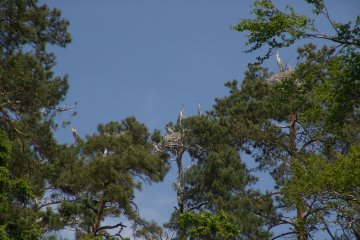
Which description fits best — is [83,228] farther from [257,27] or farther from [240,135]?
[257,27]

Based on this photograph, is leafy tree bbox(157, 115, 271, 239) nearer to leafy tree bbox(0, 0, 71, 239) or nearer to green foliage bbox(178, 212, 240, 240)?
green foliage bbox(178, 212, 240, 240)

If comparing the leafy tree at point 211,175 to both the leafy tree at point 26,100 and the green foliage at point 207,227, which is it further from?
the leafy tree at point 26,100

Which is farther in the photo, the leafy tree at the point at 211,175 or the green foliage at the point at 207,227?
the leafy tree at the point at 211,175

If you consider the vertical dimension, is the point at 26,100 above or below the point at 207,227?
above

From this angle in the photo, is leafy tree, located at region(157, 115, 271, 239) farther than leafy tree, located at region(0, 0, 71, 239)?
Yes

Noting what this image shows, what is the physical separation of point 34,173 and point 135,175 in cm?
510

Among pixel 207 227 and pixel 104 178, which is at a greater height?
pixel 104 178

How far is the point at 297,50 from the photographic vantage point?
27.5 meters

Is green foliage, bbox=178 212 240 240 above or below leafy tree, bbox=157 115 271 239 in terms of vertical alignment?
below

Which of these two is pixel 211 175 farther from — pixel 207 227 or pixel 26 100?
pixel 26 100

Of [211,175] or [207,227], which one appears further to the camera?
[211,175]

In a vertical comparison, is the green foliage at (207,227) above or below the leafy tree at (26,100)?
below

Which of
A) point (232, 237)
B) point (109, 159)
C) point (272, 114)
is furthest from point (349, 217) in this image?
point (109, 159)

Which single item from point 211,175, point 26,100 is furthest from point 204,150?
point 26,100
